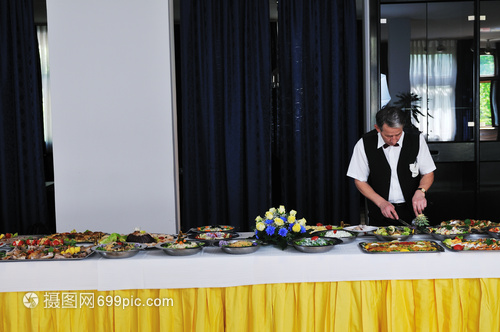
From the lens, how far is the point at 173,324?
2627 mm

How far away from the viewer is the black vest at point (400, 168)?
3441mm

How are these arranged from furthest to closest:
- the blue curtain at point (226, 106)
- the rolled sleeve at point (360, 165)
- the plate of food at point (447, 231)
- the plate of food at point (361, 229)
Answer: the blue curtain at point (226, 106) < the rolled sleeve at point (360, 165) < the plate of food at point (361, 229) < the plate of food at point (447, 231)

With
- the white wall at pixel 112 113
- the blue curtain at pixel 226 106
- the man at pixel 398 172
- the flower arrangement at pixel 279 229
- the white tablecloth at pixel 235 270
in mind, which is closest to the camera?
the white tablecloth at pixel 235 270

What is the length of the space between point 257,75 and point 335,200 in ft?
4.23

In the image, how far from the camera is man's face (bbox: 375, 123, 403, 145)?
3254mm

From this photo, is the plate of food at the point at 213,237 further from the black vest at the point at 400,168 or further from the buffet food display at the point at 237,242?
the black vest at the point at 400,168

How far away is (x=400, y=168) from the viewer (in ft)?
11.3

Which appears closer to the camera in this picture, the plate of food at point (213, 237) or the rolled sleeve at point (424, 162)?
the plate of food at point (213, 237)

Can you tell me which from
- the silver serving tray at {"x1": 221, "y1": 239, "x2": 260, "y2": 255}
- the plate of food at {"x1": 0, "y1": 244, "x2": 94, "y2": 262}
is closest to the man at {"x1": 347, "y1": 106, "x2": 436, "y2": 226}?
the silver serving tray at {"x1": 221, "y1": 239, "x2": 260, "y2": 255}

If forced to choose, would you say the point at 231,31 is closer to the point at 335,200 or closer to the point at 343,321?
the point at 335,200

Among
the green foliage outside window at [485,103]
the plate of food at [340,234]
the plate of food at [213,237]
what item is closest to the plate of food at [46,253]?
the plate of food at [213,237]

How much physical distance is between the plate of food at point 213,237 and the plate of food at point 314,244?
40 cm

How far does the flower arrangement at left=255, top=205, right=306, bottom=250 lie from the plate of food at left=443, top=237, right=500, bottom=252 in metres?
0.72

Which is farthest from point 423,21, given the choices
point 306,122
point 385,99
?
point 306,122
